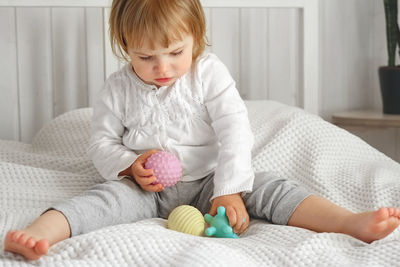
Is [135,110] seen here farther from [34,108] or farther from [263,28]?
[263,28]

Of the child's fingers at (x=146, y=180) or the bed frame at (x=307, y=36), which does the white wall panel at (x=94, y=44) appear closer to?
the bed frame at (x=307, y=36)

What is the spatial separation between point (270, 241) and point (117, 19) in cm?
56

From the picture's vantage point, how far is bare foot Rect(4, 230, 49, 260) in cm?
94

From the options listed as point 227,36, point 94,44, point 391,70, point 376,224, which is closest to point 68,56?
point 94,44

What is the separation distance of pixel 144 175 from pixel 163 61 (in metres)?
0.23

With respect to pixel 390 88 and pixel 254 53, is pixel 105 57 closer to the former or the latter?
pixel 254 53

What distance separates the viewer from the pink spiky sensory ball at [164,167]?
1233 millimetres

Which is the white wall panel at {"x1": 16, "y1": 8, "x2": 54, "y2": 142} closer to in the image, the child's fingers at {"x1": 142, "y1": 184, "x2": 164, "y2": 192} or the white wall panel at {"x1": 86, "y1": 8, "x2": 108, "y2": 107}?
the white wall panel at {"x1": 86, "y1": 8, "x2": 108, "y2": 107}

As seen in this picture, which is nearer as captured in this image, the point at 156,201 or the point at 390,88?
the point at 156,201

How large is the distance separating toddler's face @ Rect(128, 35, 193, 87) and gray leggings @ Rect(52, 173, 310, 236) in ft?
0.72

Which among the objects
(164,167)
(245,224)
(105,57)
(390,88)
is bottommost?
(245,224)

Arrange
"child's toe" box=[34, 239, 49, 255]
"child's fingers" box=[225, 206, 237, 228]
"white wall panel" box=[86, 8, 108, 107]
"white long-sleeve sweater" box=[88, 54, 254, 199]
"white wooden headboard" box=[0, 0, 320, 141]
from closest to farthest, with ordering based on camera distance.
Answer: "child's toe" box=[34, 239, 49, 255], "child's fingers" box=[225, 206, 237, 228], "white long-sleeve sweater" box=[88, 54, 254, 199], "white wooden headboard" box=[0, 0, 320, 141], "white wall panel" box=[86, 8, 108, 107]

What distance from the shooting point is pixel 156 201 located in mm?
1317

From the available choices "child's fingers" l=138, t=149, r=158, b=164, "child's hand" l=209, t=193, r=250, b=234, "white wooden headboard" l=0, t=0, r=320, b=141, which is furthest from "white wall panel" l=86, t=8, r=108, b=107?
"child's hand" l=209, t=193, r=250, b=234
